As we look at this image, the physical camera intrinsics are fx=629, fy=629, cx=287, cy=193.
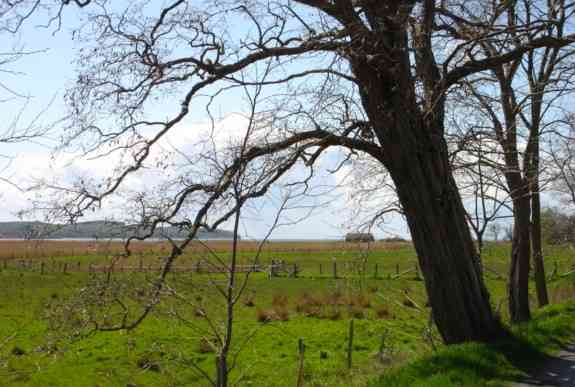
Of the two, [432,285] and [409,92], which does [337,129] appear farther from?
[432,285]

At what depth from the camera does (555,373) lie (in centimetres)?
783

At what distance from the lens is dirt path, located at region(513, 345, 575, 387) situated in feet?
23.6

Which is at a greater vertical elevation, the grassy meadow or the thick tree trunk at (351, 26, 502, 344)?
the thick tree trunk at (351, 26, 502, 344)

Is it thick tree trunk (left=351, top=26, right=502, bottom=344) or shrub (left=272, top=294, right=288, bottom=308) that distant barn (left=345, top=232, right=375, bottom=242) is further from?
shrub (left=272, top=294, right=288, bottom=308)

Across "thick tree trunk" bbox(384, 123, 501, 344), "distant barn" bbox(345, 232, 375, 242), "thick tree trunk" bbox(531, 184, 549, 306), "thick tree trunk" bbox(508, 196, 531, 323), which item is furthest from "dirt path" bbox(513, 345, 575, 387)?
"thick tree trunk" bbox(531, 184, 549, 306)

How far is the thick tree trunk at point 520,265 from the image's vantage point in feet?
46.9

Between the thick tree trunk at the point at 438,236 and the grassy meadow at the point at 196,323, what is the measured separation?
2.23 ft

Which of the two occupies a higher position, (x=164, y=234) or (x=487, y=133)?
(x=487, y=133)

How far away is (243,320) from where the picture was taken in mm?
22859

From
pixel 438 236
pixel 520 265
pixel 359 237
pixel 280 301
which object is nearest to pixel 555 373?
pixel 438 236

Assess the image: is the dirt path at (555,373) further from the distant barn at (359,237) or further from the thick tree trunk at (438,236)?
the distant barn at (359,237)

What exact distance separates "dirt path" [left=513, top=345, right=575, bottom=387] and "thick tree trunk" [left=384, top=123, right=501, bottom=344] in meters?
1.08

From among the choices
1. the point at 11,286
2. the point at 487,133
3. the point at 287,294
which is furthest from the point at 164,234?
the point at 11,286

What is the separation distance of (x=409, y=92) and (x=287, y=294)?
75.9ft
